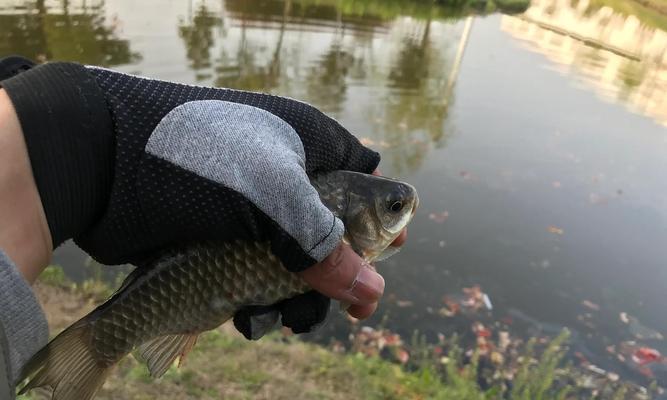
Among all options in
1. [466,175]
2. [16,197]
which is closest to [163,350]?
[16,197]

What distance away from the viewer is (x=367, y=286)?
1.88 meters

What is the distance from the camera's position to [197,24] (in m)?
15.1

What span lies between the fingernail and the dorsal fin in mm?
825

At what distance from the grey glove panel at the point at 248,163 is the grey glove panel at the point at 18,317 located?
543 millimetres

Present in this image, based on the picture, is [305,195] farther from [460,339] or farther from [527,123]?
[527,123]

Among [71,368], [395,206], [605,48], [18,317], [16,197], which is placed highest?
[16,197]

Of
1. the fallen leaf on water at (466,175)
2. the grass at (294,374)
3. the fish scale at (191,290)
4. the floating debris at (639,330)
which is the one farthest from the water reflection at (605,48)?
the fish scale at (191,290)

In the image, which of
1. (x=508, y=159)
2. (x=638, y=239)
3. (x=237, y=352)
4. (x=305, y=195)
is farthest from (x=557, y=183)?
(x=305, y=195)

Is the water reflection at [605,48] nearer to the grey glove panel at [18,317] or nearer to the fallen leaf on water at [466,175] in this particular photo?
the fallen leaf on water at [466,175]

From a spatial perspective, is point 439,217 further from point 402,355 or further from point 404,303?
point 402,355

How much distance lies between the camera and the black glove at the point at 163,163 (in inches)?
67.5

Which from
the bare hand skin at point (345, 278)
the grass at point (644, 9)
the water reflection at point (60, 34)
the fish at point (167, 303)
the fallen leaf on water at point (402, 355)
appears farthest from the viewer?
the grass at point (644, 9)

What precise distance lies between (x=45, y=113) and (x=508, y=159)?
939cm

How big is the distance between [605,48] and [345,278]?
23.3m
